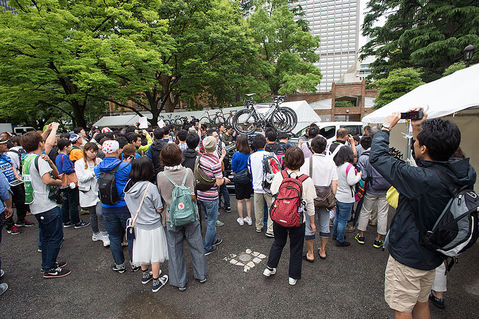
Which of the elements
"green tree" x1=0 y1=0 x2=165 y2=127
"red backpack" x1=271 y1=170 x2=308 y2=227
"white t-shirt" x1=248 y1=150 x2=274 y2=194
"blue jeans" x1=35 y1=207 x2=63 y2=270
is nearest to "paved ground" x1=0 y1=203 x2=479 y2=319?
"blue jeans" x1=35 y1=207 x2=63 y2=270

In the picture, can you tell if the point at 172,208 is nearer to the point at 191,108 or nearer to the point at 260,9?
the point at 191,108

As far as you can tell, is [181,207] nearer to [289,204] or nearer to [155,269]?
[155,269]

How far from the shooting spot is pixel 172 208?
2.70m

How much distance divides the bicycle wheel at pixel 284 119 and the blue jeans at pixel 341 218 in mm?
5061

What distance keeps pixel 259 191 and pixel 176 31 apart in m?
17.0

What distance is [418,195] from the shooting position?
1.64m

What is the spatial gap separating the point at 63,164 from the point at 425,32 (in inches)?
843

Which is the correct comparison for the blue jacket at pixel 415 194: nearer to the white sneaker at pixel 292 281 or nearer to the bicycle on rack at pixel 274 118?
the white sneaker at pixel 292 281

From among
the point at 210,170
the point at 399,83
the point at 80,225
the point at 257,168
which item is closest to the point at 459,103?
the point at 257,168

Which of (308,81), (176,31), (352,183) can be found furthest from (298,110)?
(352,183)

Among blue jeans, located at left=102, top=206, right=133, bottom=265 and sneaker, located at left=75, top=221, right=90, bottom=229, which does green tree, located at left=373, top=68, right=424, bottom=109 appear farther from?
sneaker, located at left=75, top=221, right=90, bottom=229

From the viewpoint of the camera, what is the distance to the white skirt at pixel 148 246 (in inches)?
113

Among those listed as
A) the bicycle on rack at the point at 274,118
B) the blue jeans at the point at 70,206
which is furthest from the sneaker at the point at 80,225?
the bicycle on rack at the point at 274,118

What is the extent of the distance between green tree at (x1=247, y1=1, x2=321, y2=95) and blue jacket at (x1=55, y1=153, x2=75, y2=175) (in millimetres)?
18464
